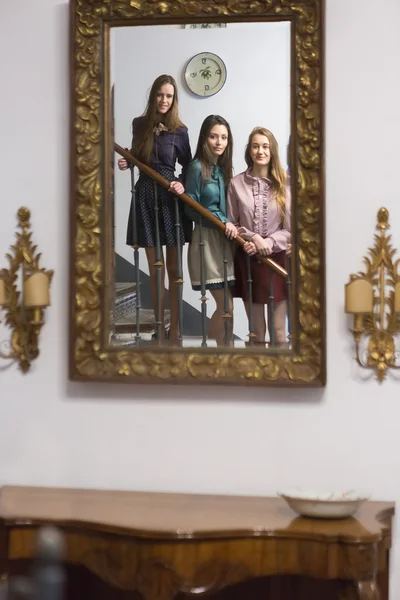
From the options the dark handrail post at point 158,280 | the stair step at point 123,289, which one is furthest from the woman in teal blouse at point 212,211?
the stair step at point 123,289

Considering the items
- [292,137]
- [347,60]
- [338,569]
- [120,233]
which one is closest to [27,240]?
[120,233]

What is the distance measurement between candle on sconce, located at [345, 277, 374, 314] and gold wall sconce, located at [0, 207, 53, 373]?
106cm

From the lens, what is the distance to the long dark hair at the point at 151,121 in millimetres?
3014

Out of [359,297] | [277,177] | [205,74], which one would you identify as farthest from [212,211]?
[359,297]

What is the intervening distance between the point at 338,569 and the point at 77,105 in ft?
5.79

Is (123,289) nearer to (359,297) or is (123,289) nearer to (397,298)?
(359,297)

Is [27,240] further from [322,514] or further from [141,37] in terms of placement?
[322,514]

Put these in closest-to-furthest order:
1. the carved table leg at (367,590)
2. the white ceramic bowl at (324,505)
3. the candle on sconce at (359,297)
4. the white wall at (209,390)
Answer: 1. the carved table leg at (367,590)
2. the white ceramic bowl at (324,505)
3. the candle on sconce at (359,297)
4. the white wall at (209,390)

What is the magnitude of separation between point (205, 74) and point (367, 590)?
1741mm

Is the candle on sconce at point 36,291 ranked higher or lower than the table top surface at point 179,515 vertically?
higher

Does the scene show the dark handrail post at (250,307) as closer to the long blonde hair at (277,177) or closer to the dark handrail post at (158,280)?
the long blonde hair at (277,177)

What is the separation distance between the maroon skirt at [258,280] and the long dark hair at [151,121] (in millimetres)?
476

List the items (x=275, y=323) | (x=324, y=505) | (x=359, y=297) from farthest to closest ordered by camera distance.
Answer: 1. (x=275, y=323)
2. (x=359, y=297)
3. (x=324, y=505)

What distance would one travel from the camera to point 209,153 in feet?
9.87
